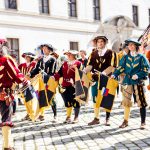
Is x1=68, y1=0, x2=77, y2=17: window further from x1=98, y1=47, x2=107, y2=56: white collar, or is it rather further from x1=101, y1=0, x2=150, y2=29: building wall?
x1=98, y1=47, x2=107, y2=56: white collar

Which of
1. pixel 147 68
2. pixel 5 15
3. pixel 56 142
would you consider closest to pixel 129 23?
pixel 5 15

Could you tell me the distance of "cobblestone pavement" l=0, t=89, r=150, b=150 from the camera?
5660mm

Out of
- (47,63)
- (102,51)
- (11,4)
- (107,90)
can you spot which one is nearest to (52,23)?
(11,4)

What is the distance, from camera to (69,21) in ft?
85.7

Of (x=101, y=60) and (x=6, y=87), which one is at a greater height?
(x=101, y=60)

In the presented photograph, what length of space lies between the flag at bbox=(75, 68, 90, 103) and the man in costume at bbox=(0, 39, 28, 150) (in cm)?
258

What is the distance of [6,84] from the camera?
5352 mm

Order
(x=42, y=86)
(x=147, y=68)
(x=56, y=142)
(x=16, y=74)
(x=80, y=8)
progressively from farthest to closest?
(x=80, y=8) < (x=42, y=86) < (x=147, y=68) < (x=56, y=142) < (x=16, y=74)

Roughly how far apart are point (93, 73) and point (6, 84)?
269 centimetres

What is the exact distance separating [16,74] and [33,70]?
10.7 ft

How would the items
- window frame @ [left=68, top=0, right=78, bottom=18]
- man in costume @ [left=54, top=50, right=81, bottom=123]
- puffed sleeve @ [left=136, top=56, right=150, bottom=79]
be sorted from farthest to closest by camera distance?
window frame @ [left=68, top=0, right=78, bottom=18]
man in costume @ [left=54, top=50, right=81, bottom=123]
puffed sleeve @ [left=136, top=56, right=150, bottom=79]

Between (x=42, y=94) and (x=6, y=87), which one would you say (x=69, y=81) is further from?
(x=6, y=87)

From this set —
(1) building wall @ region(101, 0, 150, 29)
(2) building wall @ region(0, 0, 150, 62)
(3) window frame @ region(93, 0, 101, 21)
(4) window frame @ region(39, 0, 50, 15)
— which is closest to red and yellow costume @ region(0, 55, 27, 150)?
(2) building wall @ region(0, 0, 150, 62)

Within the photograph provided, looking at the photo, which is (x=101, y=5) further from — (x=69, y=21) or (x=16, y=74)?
(x=16, y=74)
